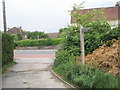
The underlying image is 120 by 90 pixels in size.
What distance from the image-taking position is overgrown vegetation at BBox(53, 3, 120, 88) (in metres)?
4.69

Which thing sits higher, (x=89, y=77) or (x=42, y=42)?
(x=42, y=42)

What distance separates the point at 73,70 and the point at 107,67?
137 centimetres

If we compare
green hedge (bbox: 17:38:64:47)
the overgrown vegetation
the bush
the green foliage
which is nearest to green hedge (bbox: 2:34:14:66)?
the overgrown vegetation

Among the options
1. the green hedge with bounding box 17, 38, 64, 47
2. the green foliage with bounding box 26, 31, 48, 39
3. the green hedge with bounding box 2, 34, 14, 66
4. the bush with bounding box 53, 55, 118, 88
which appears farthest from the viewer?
the green foliage with bounding box 26, 31, 48, 39

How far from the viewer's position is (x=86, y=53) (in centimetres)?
847

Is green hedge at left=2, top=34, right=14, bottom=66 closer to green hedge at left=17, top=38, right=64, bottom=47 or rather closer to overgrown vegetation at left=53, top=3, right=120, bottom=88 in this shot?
overgrown vegetation at left=53, top=3, right=120, bottom=88

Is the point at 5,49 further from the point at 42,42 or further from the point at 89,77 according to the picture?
the point at 42,42

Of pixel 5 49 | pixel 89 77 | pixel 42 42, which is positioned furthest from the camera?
pixel 42 42

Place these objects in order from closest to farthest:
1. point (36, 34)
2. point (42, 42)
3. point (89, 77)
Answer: point (89, 77) < point (42, 42) < point (36, 34)

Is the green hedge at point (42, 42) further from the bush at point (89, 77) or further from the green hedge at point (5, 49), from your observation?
the bush at point (89, 77)

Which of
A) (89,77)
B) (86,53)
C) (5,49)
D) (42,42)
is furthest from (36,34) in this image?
(89,77)

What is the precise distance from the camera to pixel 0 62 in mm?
8836

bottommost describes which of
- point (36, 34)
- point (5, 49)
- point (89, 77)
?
point (89, 77)

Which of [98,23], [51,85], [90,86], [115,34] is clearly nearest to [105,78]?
[90,86]
